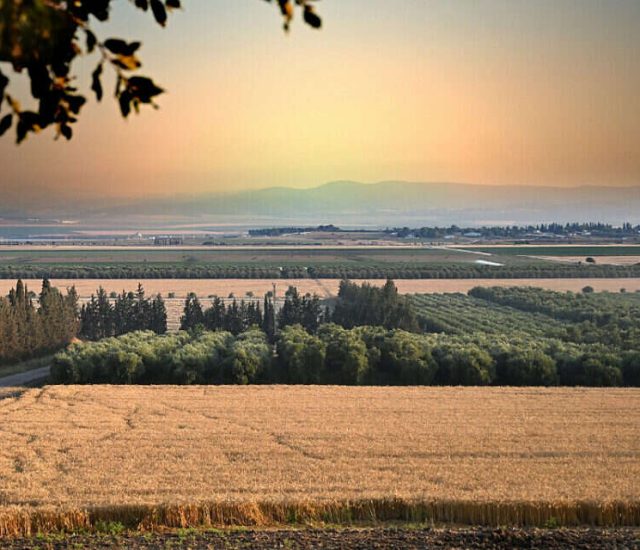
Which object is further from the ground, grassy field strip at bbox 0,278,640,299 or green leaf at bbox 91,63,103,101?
A: green leaf at bbox 91,63,103,101

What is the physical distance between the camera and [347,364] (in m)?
32.2

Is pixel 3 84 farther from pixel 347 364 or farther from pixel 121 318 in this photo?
pixel 121 318

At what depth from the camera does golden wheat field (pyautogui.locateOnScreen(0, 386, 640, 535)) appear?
539 inches

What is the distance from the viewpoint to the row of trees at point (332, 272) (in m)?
90.7

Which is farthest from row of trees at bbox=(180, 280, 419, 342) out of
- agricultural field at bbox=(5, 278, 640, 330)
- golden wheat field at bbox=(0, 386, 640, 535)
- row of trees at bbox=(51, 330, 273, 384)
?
agricultural field at bbox=(5, 278, 640, 330)

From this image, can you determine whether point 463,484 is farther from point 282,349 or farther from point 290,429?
point 282,349

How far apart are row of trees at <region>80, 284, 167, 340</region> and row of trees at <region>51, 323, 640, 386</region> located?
47.0 feet

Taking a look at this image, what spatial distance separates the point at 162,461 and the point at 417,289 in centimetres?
6143

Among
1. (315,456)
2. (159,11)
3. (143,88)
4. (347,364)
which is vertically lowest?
(347,364)

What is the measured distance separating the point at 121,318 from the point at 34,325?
23.2 ft

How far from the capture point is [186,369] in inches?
1249

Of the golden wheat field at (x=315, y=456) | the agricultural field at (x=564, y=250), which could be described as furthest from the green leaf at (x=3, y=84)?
the agricultural field at (x=564, y=250)

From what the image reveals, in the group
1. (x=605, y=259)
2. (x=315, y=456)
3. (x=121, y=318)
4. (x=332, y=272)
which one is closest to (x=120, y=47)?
(x=315, y=456)

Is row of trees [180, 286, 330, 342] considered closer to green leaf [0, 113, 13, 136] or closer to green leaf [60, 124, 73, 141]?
green leaf [60, 124, 73, 141]
